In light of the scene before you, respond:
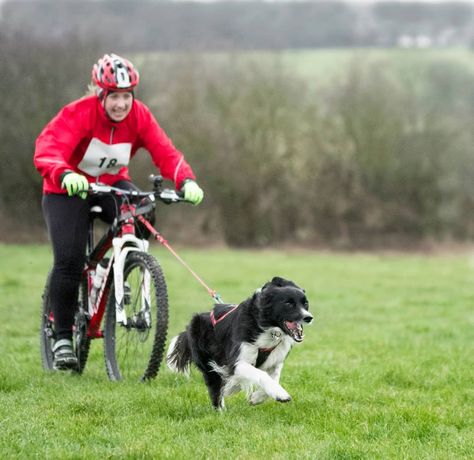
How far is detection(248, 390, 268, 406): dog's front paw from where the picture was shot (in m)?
5.43

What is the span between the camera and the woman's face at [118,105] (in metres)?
6.24

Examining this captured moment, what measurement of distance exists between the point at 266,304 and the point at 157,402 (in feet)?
3.58

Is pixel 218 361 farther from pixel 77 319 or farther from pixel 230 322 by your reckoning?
pixel 77 319

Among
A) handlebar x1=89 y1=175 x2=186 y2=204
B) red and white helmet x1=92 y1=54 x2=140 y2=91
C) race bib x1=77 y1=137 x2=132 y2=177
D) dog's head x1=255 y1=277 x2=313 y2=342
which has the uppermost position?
red and white helmet x1=92 y1=54 x2=140 y2=91

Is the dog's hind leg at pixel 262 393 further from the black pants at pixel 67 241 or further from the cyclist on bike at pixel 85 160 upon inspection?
the black pants at pixel 67 241

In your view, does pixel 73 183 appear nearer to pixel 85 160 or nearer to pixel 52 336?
pixel 85 160

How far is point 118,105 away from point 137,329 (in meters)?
1.72

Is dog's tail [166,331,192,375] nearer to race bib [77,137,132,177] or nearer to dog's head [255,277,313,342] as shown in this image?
dog's head [255,277,313,342]

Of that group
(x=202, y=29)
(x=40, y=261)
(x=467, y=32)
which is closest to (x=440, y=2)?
(x=467, y=32)

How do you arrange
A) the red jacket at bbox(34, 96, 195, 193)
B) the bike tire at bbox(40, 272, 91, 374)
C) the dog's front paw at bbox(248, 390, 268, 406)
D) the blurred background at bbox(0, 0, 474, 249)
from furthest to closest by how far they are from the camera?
the blurred background at bbox(0, 0, 474, 249), the bike tire at bbox(40, 272, 91, 374), the red jacket at bbox(34, 96, 195, 193), the dog's front paw at bbox(248, 390, 268, 406)

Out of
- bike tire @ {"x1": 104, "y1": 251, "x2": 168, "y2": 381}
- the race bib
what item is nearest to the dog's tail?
bike tire @ {"x1": 104, "y1": 251, "x2": 168, "y2": 381}

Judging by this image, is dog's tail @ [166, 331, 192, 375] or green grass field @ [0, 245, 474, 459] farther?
dog's tail @ [166, 331, 192, 375]

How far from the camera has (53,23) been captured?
3039 centimetres

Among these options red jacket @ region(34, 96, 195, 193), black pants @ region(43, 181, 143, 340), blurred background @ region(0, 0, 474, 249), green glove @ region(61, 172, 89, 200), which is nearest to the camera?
green glove @ region(61, 172, 89, 200)
